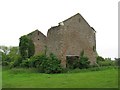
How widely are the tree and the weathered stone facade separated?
219 inches

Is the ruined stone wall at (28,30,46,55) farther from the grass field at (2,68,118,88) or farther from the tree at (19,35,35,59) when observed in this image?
the grass field at (2,68,118,88)

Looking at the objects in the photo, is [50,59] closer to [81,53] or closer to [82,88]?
[81,53]

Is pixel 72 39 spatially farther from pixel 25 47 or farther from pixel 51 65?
pixel 25 47


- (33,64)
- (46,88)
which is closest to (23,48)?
(33,64)

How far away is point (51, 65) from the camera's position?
37.9 meters

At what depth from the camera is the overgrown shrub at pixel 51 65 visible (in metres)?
37.5

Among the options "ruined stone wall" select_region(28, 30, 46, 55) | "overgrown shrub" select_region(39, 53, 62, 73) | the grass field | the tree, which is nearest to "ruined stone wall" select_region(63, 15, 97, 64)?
"overgrown shrub" select_region(39, 53, 62, 73)

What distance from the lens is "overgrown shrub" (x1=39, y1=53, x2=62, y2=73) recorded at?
1477 inches

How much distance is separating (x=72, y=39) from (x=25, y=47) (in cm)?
1002

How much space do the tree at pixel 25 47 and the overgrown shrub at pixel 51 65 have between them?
30.4ft

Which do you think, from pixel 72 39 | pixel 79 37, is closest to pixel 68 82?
pixel 72 39

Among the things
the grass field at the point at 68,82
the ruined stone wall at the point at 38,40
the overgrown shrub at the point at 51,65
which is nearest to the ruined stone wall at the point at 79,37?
the overgrown shrub at the point at 51,65

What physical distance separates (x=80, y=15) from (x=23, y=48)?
37.6ft

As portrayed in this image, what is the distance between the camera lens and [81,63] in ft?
130
